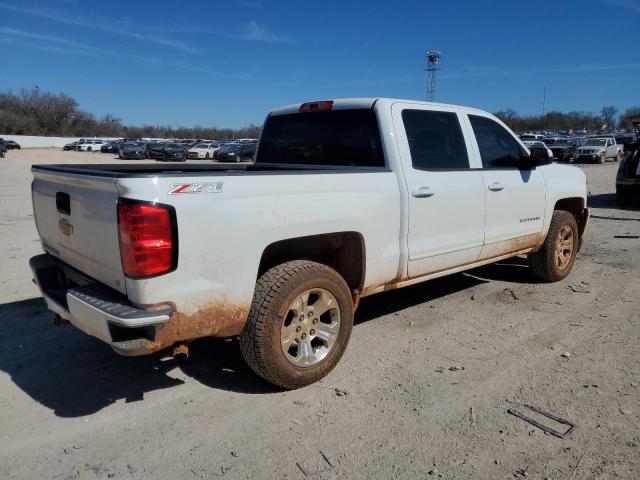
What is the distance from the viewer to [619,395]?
11.1ft

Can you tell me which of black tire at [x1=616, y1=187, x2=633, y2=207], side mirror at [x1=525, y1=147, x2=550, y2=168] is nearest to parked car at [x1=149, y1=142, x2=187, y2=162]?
black tire at [x1=616, y1=187, x2=633, y2=207]

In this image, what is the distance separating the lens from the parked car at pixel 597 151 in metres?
34.3

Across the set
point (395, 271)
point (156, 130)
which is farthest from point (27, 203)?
point (156, 130)

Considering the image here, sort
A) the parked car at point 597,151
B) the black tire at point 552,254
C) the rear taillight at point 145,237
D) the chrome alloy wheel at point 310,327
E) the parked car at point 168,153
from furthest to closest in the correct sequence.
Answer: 1. the parked car at point 168,153
2. the parked car at point 597,151
3. the black tire at point 552,254
4. the chrome alloy wheel at point 310,327
5. the rear taillight at point 145,237

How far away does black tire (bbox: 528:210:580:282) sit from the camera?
582 centimetres

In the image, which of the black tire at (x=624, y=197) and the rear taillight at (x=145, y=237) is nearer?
the rear taillight at (x=145, y=237)

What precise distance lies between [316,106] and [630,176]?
11.2 meters

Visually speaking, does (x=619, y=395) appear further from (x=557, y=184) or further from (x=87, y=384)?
(x=87, y=384)

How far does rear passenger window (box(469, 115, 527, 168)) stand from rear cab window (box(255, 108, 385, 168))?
50.4 inches

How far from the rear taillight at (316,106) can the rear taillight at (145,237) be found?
2208 mm

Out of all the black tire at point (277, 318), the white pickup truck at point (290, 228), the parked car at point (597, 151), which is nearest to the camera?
the white pickup truck at point (290, 228)

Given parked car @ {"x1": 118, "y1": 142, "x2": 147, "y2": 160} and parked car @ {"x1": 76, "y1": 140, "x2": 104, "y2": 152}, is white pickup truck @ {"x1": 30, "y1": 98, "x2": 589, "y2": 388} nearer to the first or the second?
parked car @ {"x1": 118, "y1": 142, "x2": 147, "y2": 160}

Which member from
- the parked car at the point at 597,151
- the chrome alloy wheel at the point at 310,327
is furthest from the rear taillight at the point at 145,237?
the parked car at the point at 597,151

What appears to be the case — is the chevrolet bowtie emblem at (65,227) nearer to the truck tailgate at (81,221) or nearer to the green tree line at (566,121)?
the truck tailgate at (81,221)
